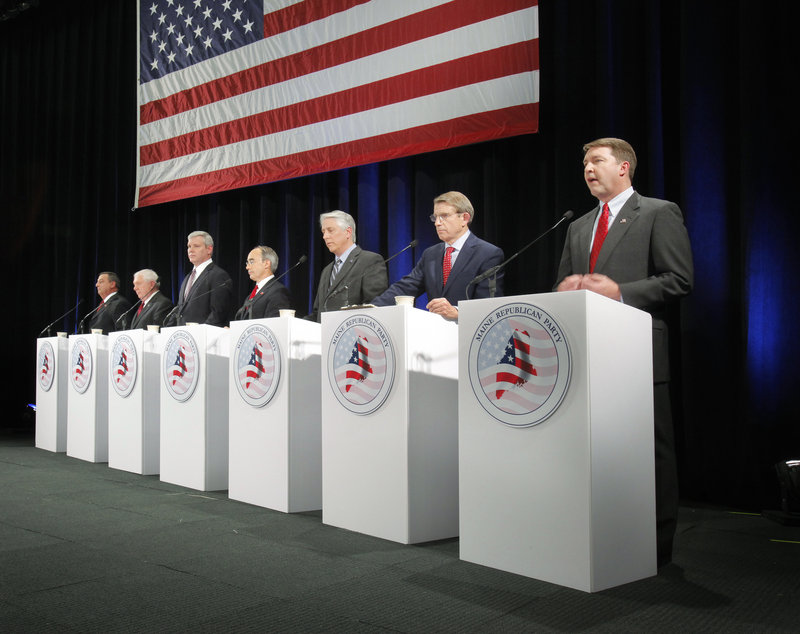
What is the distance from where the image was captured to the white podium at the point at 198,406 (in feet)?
13.3

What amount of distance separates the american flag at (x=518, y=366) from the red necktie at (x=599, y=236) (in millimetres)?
555

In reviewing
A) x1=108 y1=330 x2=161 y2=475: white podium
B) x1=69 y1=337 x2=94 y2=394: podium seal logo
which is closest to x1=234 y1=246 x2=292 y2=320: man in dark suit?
x1=108 y1=330 x2=161 y2=475: white podium

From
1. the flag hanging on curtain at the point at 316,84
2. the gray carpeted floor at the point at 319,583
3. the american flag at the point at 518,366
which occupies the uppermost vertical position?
the flag hanging on curtain at the point at 316,84

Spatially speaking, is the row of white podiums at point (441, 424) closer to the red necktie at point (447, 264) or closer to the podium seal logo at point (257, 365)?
the podium seal logo at point (257, 365)

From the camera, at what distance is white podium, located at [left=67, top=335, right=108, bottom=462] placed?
5.27 meters

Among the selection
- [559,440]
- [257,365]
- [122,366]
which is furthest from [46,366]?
[559,440]

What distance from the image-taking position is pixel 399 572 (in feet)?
7.73

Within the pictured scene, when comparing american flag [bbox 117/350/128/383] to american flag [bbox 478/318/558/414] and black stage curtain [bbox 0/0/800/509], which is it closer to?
black stage curtain [bbox 0/0/800/509]

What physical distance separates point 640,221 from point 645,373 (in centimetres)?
57

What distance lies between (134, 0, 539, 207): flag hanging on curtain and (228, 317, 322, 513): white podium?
5.79ft

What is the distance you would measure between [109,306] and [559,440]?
513 centimetres

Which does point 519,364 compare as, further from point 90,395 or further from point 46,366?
point 46,366

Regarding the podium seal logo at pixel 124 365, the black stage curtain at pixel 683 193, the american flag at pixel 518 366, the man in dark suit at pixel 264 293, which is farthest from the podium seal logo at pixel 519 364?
the podium seal logo at pixel 124 365

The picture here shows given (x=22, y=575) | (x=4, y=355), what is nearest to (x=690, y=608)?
(x=22, y=575)
